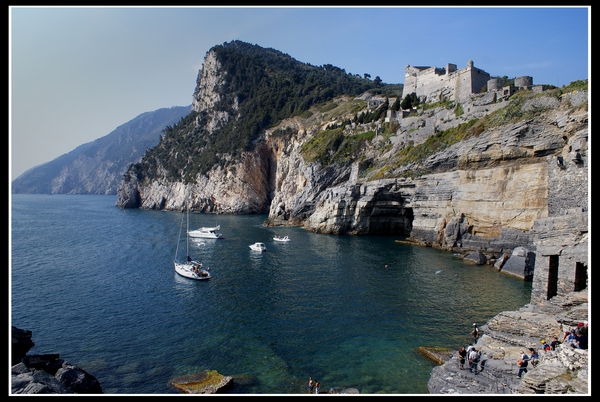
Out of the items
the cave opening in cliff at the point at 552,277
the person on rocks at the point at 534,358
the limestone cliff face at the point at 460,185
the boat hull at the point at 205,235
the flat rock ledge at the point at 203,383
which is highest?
the limestone cliff face at the point at 460,185

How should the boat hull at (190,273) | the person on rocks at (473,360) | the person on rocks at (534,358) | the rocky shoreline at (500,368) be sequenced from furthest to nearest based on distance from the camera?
the boat hull at (190,273)
the person on rocks at (473,360)
the person on rocks at (534,358)
the rocky shoreline at (500,368)

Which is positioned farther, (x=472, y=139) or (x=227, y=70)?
(x=227, y=70)

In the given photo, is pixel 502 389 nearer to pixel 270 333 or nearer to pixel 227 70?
pixel 270 333

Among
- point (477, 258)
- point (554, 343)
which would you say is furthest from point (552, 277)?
point (477, 258)

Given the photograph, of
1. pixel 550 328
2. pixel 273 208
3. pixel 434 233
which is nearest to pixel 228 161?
pixel 273 208

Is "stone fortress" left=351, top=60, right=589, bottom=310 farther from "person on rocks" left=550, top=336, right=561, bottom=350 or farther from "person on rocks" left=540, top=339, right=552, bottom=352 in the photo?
"person on rocks" left=540, top=339, right=552, bottom=352

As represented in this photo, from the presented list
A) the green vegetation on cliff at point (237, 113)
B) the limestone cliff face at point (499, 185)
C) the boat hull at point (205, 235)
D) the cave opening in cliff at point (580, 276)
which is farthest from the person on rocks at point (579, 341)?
the green vegetation on cliff at point (237, 113)

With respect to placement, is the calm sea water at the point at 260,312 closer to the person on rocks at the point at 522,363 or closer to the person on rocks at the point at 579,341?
the person on rocks at the point at 522,363
